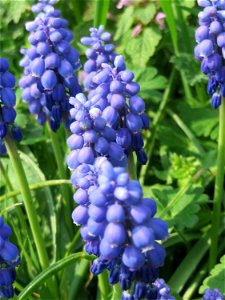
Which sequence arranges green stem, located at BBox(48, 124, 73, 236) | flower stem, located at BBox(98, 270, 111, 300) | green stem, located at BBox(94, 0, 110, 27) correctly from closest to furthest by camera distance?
flower stem, located at BBox(98, 270, 111, 300), green stem, located at BBox(48, 124, 73, 236), green stem, located at BBox(94, 0, 110, 27)

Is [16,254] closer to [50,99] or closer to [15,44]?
[50,99]

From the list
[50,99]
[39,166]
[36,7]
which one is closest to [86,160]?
[50,99]

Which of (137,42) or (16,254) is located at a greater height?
(137,42)

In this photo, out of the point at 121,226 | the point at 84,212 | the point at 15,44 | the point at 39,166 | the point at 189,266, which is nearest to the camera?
the point at 121,226

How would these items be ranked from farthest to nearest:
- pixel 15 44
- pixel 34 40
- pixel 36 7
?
pixel 15 44 → pixel 36 7 → pixel 34 40

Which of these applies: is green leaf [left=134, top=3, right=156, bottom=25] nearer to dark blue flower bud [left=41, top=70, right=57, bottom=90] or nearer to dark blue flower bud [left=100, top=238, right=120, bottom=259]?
A: dark blue flower bud [left=41, top=70, right=57, bottom=90]

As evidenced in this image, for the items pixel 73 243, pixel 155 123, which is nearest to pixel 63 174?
pixel 73 243

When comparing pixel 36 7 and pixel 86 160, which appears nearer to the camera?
pixel 86 160

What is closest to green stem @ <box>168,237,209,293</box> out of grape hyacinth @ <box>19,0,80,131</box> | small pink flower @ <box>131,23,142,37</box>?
grape hyacinth @ <box>19,0,80,131</box>
